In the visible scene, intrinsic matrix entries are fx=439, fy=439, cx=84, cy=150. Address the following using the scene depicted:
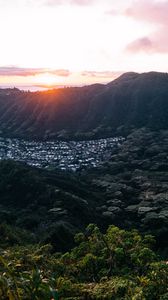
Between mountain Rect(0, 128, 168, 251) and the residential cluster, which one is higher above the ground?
the residential cluster

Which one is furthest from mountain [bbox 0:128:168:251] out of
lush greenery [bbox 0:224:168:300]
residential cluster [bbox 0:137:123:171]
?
lush greenery [bbox 0:224:168:300]

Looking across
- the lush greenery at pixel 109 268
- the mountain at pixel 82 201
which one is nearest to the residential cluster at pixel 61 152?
the mountain at pixel 82 201

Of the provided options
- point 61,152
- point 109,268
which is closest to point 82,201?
point 109,268

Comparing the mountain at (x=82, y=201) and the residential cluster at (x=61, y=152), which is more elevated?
the residential cluster at (x=61, y=152)

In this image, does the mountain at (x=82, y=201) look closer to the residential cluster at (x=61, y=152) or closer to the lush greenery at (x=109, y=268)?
the residential cluster at (x=61, y=152)

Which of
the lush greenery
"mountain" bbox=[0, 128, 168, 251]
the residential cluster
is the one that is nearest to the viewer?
the lush greenery

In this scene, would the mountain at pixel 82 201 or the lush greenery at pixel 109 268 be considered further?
the mountain at pixel 82 201

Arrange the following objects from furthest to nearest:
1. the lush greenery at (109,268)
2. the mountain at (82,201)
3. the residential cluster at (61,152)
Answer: the residential cluster at (61,152) → the mountain at (82,201) → the lush greenery at (109,268)

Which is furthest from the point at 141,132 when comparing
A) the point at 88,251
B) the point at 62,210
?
the point at 88,251

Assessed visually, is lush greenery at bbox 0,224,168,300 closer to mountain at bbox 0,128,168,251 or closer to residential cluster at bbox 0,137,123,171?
mountain at bbox 0,128,168,251
